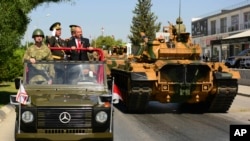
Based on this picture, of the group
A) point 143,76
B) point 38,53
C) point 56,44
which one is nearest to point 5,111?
point 56,44

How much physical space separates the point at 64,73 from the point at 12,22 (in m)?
6.71

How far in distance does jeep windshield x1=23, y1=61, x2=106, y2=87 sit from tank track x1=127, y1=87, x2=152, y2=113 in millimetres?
5158

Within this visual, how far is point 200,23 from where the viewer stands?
80.7 metres

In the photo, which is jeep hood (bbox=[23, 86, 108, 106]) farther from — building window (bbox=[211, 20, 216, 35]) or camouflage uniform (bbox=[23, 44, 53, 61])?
building window (bbox=[211, 20, 216, 35])

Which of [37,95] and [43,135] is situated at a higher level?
[37,95]

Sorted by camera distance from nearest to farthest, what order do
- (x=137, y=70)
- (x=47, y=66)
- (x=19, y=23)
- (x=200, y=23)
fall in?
(x=47, y=66) → (x=137, y=70) → (x=19, y=23) → (x=200, y=23)

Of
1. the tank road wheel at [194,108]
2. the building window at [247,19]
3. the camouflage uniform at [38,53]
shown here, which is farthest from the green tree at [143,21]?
the camouflage uniform at [38,53]

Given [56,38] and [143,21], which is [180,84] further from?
[143,21]

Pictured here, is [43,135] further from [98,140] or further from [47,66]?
[47,66]

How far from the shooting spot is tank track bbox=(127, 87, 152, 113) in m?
13.6

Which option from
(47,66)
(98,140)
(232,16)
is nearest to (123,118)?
(47,66)

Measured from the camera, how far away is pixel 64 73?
8477 millimetres

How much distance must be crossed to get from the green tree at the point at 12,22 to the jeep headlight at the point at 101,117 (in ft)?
23.0

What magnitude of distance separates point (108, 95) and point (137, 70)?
6.22m
